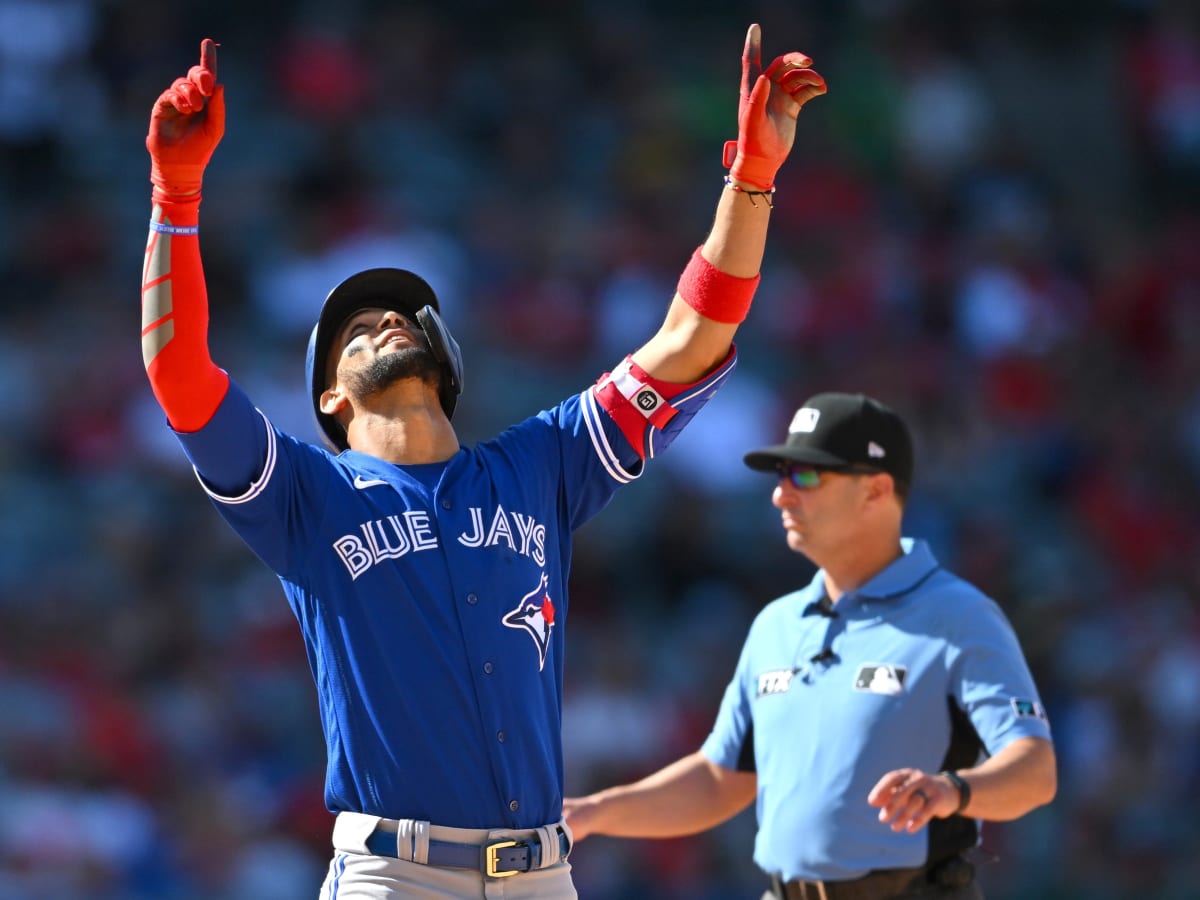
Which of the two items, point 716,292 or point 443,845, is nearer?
point 443,845

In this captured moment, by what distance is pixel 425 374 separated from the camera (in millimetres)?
4070

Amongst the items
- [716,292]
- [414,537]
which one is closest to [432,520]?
[414,537]

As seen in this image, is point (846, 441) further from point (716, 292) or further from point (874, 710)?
point (716, 292)

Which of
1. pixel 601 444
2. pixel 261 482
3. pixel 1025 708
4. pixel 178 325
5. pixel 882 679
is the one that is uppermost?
pixel 178 325

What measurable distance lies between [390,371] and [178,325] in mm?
612

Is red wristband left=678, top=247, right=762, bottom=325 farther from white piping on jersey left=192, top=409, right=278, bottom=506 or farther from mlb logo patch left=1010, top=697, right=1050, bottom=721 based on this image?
mlb logo patch left=1010, top=697, right=1050, bottom=721

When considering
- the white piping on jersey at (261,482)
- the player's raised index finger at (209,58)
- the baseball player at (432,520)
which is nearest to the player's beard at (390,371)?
the baseball player at (432,520)

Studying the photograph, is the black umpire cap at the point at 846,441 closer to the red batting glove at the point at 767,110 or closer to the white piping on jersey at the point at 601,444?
the white piping on jersey at the point at 601,444

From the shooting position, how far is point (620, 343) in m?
10.4

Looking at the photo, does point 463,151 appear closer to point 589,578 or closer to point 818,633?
point 589,578

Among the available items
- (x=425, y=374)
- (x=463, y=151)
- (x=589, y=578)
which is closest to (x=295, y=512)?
(x=425, y=374)

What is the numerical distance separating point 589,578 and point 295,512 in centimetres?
570

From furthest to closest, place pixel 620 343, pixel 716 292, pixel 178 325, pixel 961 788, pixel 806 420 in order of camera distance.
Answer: pixel 620 343 → pixel 806 420 → pixel 961 788 → pixel 716 292 → pixel 178 325

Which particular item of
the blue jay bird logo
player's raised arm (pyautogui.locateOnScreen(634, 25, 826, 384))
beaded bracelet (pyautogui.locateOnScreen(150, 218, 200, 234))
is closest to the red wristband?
player's raised arm (pyautogui.locateOnScreen(634, 25, 826, 384))
